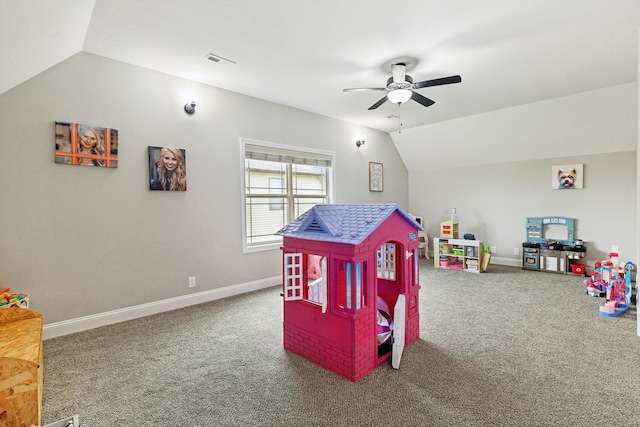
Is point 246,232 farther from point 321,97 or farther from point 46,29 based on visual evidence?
point 46,29

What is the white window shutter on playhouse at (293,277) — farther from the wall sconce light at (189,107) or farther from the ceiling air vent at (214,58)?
the wall sconce light at (189,107)

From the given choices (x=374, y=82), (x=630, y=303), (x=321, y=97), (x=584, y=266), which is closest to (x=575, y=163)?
(x=584, y=266)

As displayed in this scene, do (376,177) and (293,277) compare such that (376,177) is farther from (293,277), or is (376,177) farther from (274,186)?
(293,277)

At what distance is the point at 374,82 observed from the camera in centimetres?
383

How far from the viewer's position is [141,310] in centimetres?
332

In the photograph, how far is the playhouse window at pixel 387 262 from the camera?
2672 mm

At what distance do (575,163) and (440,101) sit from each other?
8.49ft

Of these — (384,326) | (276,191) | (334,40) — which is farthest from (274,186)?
(384,326)

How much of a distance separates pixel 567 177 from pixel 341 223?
15.8 ft

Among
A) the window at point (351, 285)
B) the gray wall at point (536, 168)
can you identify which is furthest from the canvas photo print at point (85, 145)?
the gray wall at point (536, 168)

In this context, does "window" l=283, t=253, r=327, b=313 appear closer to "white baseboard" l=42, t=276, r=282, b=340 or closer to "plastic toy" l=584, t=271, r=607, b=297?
"white baseboard" l=42, t=276, r=282, b=340

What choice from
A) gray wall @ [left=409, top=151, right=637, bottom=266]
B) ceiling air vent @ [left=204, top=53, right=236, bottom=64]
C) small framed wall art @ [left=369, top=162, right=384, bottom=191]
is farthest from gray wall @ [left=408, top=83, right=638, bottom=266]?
ceiling air vent @ [left=204, top=53, right=236, bottom=64]

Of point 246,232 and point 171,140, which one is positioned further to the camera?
point 246,232

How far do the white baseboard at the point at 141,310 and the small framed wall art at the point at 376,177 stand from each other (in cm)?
290
